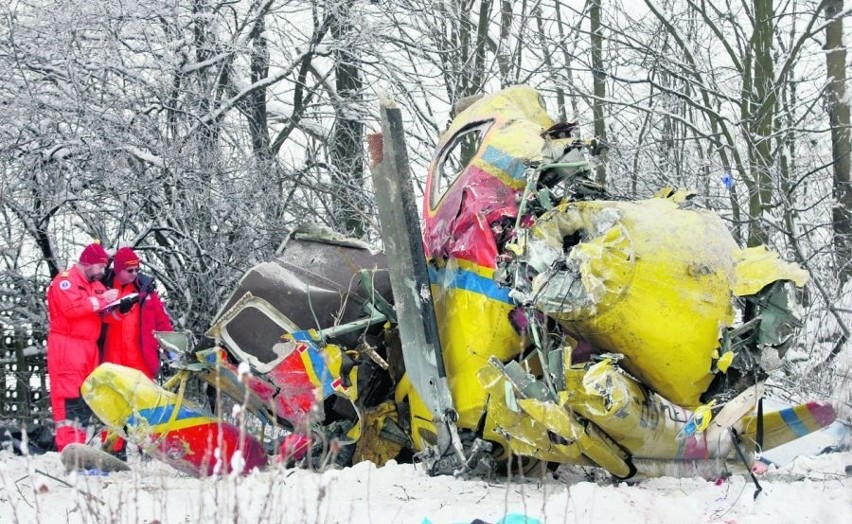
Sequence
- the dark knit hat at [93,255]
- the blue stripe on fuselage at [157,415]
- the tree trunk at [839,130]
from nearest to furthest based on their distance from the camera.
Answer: the blue stripe on fuselage at [157,415]
the dark knit hat at [93,255]
the tree trunk at [839,130]

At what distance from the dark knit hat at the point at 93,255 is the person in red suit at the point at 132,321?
16cm

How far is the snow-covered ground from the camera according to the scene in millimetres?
3693

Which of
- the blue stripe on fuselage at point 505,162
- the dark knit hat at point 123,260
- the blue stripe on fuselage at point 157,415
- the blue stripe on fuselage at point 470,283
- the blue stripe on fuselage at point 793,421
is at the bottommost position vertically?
the blue stripe on fuselage at point 793,421

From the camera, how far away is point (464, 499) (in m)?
4.50

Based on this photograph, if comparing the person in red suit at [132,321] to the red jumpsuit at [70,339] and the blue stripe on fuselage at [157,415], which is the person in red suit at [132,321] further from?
the blue stripe on fuselage at [157,415]

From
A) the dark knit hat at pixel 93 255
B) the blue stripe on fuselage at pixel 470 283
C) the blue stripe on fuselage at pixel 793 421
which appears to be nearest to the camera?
the blue stripe on fuselage at pixel 470 283

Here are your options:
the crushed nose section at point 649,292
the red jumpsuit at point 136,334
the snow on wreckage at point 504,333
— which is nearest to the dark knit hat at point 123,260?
the red jumpsuit at point 136,334

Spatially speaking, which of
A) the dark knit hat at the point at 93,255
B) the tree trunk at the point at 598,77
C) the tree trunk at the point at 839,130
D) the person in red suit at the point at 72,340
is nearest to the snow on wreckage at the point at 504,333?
the person in red suit at the point at 72,340

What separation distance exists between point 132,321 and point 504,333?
347 centimetres

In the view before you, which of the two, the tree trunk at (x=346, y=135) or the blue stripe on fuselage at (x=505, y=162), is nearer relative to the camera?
the blue stripe on fuselage at (x=505, y=162)

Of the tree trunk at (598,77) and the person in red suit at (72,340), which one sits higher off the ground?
the tree trunk at (598,77)

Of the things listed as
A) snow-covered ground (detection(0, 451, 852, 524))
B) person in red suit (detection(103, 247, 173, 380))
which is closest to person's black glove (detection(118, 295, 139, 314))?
person in red suit (detection(103, 247, 173, 380))

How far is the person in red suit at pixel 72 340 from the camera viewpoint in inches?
270

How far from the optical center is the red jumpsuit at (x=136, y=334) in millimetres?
7199
